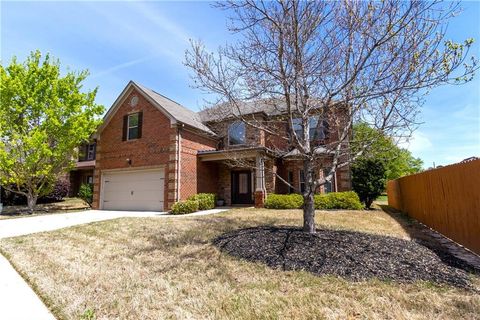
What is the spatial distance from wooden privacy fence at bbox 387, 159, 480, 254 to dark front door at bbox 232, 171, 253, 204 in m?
9.11

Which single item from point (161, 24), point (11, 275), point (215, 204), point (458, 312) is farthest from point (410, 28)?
point (215, 204)

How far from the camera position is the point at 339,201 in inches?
532

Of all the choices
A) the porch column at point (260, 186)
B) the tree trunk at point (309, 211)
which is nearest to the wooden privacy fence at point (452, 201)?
the tree trunk at point (309, 211)

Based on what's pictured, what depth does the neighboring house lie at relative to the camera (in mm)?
14852

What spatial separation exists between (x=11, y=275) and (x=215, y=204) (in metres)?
12.3

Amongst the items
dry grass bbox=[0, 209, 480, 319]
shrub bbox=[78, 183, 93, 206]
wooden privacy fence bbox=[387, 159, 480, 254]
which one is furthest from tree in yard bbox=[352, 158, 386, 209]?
shrub bbox=[78, 183, 93, 206]

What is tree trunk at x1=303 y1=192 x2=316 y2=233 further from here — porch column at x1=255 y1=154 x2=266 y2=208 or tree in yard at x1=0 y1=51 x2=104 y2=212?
tree in yard at x1=0 y1=51 x2=104 y2=212

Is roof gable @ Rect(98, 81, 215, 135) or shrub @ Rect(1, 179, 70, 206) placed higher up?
roof gable @ Rect(98, 81, 215, 135)

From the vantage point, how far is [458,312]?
10.2 feet

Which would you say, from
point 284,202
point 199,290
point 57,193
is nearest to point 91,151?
point 57,193

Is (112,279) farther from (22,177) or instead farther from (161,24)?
(22,177)

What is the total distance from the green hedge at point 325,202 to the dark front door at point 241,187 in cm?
331

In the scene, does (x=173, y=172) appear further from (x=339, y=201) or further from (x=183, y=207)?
(x=339, y=201)

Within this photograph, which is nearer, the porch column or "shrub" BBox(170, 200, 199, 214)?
"shrub" BBox(170, 200, 199, 214)
